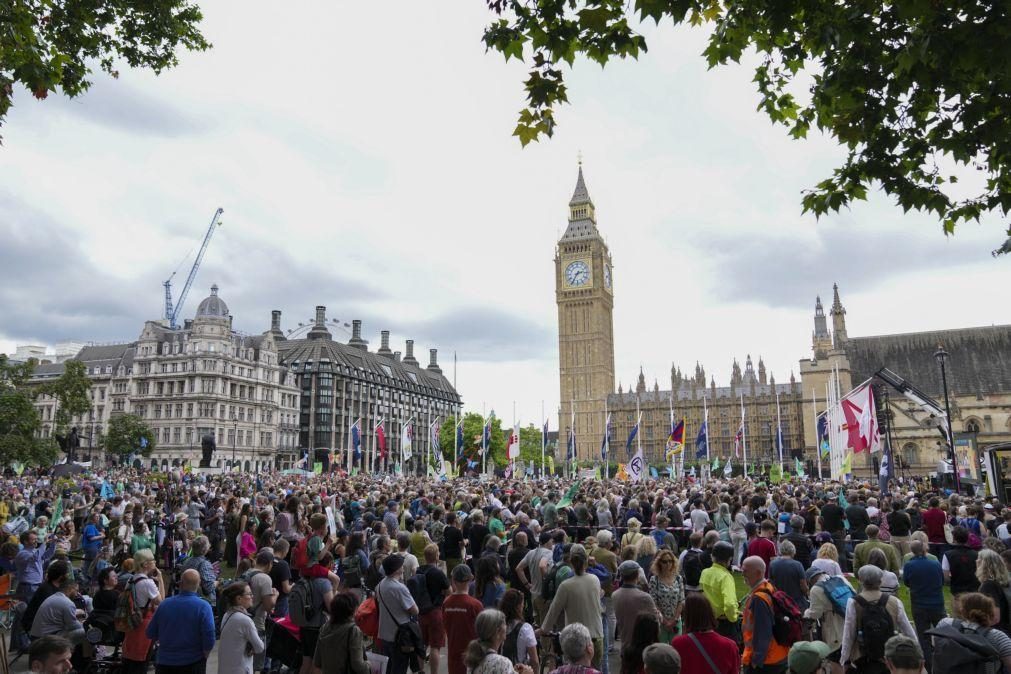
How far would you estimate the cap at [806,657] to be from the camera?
534 cm

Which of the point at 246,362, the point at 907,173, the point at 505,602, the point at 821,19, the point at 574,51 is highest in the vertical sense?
the point at 246,362

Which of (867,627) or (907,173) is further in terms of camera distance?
(907,173)

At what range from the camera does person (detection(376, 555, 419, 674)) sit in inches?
307

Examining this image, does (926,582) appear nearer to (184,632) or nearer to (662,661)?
(662,661)

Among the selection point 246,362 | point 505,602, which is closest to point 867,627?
point 505,602

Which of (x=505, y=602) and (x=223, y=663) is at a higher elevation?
(x=505, y=602)

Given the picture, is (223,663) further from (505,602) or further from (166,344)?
(166,344)

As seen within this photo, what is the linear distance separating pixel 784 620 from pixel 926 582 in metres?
3.04

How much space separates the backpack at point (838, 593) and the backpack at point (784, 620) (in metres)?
0.74

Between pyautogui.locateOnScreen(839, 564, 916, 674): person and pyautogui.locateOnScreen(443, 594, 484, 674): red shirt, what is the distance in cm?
362

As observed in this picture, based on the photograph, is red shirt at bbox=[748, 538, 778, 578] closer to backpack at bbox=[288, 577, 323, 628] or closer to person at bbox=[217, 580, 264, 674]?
backpack at bbox=[288, 577, 323, 628]

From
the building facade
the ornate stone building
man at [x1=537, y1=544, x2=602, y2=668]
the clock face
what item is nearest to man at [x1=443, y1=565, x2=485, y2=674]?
man at [x1=537, y1=544, x2=602, y2=668]

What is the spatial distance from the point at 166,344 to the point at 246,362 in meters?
9.94

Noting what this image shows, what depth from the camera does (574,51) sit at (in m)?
6.55
